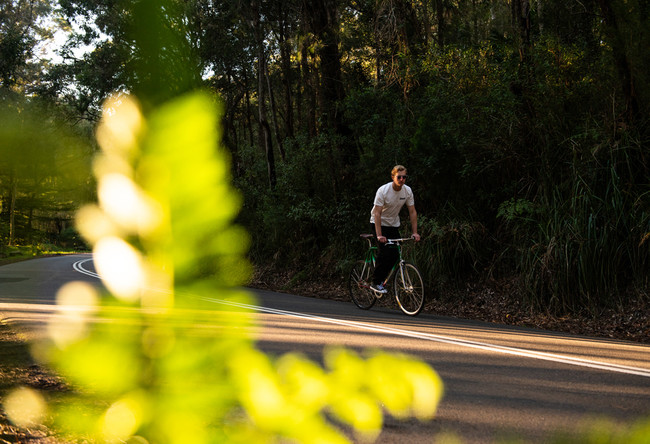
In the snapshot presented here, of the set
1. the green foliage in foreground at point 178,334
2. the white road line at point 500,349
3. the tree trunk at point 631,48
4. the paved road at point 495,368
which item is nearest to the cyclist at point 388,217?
the paved road at point 495,368

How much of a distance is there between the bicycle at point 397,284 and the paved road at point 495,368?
0.51 meters

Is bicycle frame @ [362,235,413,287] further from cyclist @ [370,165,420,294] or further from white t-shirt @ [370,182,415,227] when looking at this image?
white t-shirt @ [370,182,415,227]

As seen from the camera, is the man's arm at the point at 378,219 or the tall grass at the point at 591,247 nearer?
the tall grass at the point at 591,247

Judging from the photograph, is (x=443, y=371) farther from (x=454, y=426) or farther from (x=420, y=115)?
(x=420, y=115)

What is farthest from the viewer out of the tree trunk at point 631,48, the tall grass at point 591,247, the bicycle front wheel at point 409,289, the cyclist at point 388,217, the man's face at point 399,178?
the cyclist at point 388,217

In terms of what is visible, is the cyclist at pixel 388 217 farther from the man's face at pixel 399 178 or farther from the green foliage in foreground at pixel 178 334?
the green foliage in foreground at pixel 178 334

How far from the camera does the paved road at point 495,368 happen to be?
2656mm

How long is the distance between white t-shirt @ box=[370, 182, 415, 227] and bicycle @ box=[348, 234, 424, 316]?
1.08ft

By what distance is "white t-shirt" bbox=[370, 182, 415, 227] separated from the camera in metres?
8.12

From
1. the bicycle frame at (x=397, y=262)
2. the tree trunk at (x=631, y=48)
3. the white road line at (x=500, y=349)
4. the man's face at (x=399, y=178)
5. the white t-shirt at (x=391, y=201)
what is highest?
the tree trunk at (x=631, y=48)

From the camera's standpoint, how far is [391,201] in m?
8.20

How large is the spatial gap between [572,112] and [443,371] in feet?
23.8

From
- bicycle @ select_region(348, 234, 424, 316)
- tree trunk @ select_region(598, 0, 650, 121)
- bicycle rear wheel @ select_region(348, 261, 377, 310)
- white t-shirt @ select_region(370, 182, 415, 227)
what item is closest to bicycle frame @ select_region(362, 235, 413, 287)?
bicycle @ select_region(348, 234, 424, 316)

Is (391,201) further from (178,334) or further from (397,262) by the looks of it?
(178,334)
